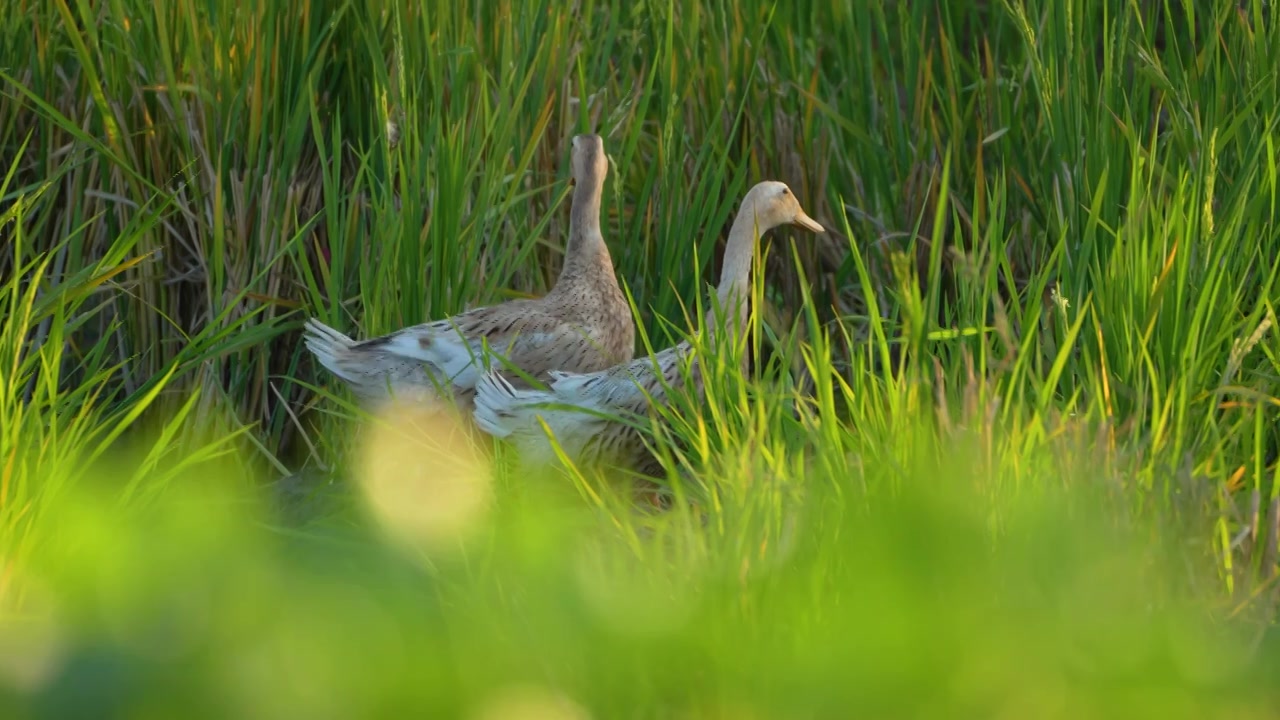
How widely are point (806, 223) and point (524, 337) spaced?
0.72 meters

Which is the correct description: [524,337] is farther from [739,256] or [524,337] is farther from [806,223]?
[806,223]

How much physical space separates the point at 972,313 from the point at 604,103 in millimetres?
1774

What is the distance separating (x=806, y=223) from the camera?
434 centimetres

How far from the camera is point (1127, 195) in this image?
3.75 metres

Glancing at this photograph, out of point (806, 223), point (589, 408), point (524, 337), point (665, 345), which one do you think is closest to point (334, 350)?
point (524, 337)

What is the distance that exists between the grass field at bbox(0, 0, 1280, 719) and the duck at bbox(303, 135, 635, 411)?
0.10 m

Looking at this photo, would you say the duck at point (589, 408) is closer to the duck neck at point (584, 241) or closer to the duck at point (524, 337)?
the duck at point (524, 337)

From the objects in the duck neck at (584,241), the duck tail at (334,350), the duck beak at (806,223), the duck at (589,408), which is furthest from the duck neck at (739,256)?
the duck tail at (334,350)

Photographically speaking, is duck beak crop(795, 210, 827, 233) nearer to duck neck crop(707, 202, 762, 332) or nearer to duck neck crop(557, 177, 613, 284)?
duck neck crop(707, 202, 762, 332)

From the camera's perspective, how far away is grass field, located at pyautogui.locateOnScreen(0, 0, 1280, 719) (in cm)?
220

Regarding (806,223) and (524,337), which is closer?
(524,337)

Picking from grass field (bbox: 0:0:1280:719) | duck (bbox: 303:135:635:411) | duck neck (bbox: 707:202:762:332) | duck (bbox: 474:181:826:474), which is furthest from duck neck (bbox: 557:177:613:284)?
duck (bbox: 474:181:826:474)

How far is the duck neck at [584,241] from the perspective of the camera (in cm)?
438

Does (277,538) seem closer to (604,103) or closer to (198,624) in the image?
(198,624)
